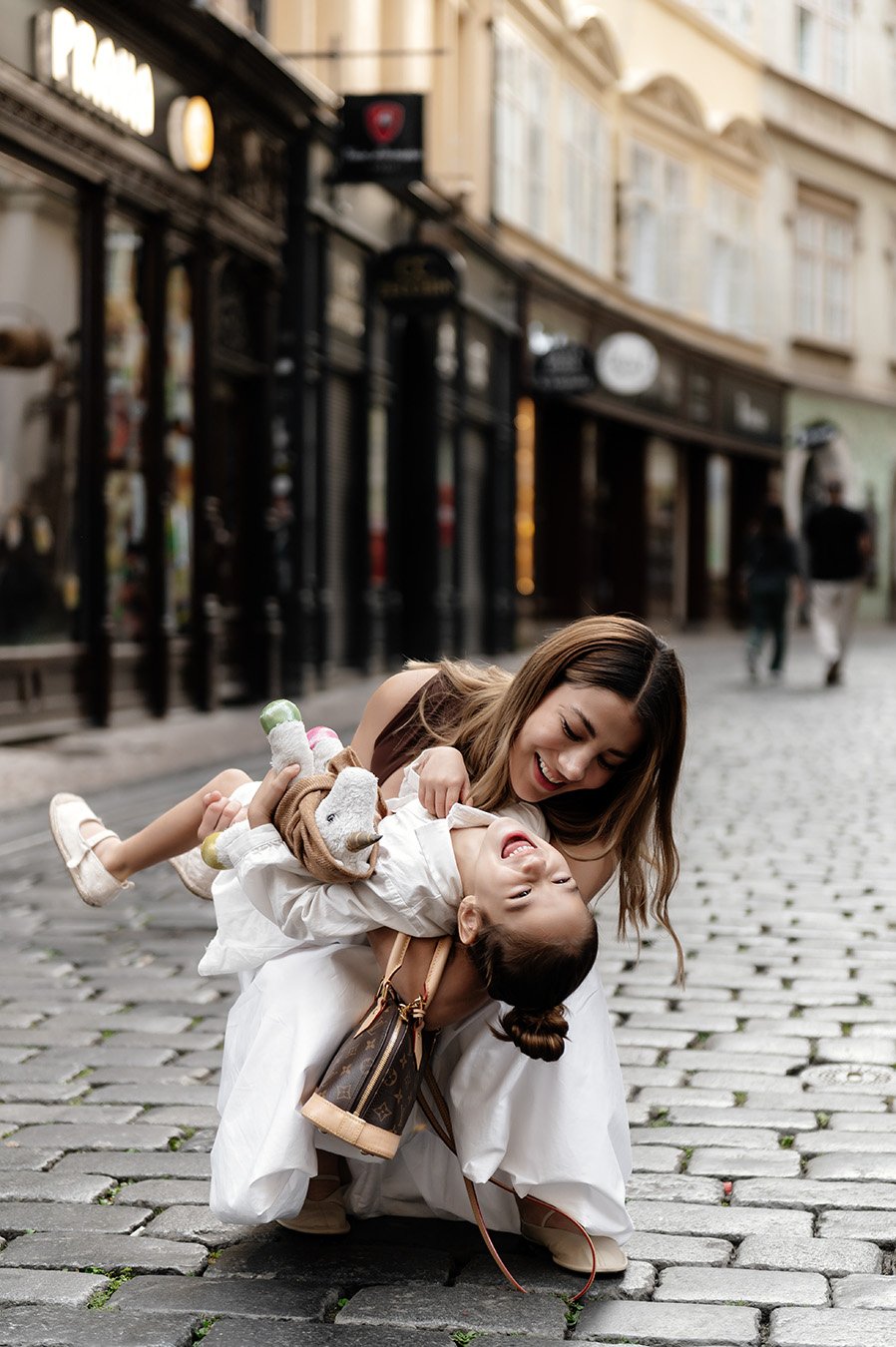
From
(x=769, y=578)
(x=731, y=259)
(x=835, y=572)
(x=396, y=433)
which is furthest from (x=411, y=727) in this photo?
(x=731, y=259)

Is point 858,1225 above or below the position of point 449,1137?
below

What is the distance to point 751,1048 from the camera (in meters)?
4.97

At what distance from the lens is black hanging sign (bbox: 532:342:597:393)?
23.4 metres

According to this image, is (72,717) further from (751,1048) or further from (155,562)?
(751,1048)

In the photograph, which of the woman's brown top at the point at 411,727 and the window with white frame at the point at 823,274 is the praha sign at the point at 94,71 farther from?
the window with white frame at the point at 823,274

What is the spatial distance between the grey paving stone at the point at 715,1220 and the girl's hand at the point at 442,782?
0.82 meters

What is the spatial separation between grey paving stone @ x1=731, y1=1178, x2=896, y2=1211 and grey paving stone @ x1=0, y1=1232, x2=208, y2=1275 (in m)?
0.99

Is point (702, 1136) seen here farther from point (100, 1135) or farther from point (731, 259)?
point (731, 259)

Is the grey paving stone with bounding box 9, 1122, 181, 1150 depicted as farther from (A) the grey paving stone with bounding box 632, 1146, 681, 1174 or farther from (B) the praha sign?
(B) the praha sign

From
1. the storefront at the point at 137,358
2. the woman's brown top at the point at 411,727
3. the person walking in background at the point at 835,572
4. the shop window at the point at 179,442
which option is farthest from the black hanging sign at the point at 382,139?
the woman's brown top at the point at 411,727

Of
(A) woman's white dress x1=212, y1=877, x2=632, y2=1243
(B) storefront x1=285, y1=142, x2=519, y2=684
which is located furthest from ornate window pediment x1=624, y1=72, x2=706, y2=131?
(A) woman's white dress x1=212, y1=877, x2=632, y2=1243

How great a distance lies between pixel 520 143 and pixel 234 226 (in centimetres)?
959

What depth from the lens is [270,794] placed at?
3402 mm

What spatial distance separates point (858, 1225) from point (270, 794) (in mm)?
1253
